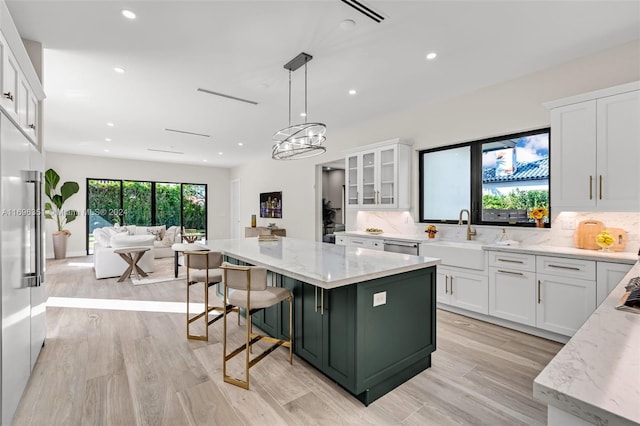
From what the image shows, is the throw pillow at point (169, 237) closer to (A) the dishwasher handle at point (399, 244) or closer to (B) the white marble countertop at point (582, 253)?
(A) the dishwasher handle at point (399, 244)

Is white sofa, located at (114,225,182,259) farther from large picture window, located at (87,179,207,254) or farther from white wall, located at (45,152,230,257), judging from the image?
white wall, located at (45,152,230,257)

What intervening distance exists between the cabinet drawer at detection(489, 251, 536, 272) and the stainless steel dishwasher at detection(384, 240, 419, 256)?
3.11 ft

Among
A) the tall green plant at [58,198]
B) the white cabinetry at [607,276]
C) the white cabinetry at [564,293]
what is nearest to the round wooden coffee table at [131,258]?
the tall green plant at [58,198]

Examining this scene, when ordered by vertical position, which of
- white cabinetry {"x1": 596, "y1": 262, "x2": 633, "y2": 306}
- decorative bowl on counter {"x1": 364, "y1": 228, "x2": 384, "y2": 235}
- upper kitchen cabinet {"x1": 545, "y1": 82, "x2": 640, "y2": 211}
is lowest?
white cabinetry {"x1": 596, "y1": 262, "x2": 633, "y2": 306}

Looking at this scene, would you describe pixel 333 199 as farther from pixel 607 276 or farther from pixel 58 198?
pixel 58 198

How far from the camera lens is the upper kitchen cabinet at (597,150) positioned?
2.69 meters

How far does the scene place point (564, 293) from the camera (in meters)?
2.90

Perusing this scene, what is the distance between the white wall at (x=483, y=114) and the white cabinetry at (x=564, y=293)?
1.61m

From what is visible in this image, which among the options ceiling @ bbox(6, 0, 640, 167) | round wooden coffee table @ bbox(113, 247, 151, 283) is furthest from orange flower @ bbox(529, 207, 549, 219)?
round wooden coffee table @ bbox(113, 247, 151, 283)

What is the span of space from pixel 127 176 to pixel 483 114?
9.51m

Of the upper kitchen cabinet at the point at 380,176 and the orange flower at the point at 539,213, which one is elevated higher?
the upper kitchen cabinet at the point at 380,176

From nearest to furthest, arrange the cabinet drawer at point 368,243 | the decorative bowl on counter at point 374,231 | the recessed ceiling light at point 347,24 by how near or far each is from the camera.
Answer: the recessed ceiling light at point 347,24, the cabinet drawer at point 368,243, the decorative bowl on counter at point 374,231

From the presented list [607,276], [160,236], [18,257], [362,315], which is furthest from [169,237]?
[607,276]

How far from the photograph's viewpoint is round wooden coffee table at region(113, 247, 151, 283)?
5586mm
